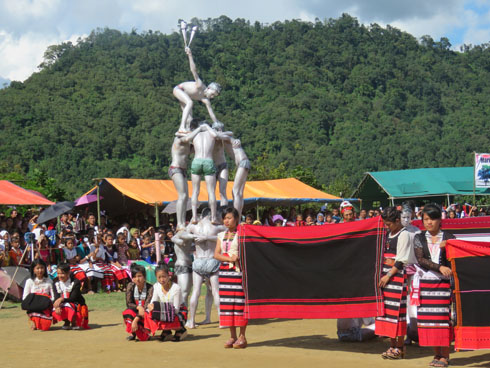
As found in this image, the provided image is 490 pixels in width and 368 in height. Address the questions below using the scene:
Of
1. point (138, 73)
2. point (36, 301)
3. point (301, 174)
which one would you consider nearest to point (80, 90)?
point (138, 73)

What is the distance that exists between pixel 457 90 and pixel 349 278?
239 ft

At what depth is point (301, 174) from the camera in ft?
137

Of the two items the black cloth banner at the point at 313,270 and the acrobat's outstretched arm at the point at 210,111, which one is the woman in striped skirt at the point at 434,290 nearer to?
the black cloth banner at the point at 313,270

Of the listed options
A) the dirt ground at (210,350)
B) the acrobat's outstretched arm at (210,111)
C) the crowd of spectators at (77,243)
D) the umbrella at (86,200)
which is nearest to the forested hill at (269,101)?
the umbrella at (86,200)

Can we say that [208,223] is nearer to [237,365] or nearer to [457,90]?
[237,365]

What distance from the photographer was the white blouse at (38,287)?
35.5 feet

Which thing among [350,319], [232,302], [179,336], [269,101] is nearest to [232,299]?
[232,302]

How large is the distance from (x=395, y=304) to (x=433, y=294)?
0.47 m

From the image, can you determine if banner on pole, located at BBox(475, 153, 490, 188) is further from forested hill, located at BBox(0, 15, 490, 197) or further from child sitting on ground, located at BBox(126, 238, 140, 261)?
forested hill, located at BBox(0, 15, 490, 197)

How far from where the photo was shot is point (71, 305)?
416 inches

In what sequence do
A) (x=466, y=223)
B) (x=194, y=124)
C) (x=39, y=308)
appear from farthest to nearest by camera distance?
(x=194, y=124) → (x=39, y=308) → (x=466, y=223)

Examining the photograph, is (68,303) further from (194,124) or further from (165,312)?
(194,124)

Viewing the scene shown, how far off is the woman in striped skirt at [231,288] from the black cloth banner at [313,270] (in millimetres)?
101

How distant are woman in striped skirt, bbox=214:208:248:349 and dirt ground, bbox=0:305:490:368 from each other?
271 mm
